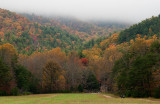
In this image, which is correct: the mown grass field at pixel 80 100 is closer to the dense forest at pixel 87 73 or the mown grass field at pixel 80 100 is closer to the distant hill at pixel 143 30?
the dense forest at pixel 87 73

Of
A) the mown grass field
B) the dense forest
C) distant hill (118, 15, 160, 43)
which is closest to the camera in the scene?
Answer: the mown grass field

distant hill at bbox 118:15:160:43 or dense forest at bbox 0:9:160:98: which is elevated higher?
distant hill at bbox 118:15:160:43

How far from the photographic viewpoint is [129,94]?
166 feet

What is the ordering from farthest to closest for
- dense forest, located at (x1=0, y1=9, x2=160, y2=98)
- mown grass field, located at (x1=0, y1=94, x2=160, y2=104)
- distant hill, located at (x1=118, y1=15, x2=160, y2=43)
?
distant hill, located at (x1=118, y1=15, x2=160, y2=43) → dense forest, located at (x1=0, y1=9, x2=160, y2=98) → mown grass field, located at (x1=0, y1=94, x2=160, y2=104)

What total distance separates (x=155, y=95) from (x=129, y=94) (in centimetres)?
885

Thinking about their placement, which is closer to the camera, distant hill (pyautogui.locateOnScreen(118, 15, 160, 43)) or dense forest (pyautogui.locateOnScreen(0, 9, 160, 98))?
dense forest (pyautogui.locateOnScreen(0, 9, 160, 98))

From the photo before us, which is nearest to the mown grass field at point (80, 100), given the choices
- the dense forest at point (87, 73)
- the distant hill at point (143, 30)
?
the dense forest at point (87, 73)

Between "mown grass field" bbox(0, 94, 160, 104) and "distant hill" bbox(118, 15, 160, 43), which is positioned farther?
"distant hill" bbox(118, 15, 160, 43)

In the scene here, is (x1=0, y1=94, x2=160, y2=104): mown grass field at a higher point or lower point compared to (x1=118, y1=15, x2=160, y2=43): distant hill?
lower

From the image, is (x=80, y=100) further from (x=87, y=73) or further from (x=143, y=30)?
(x=143, y=30)

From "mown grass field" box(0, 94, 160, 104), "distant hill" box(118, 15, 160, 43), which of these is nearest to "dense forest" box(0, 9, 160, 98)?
"mown grass field" box(0, 94, 160, 104)

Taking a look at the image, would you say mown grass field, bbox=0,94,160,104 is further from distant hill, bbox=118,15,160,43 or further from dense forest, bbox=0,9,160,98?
distant hill, bbox=118,15,160,43

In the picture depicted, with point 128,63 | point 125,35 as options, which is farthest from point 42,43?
point 128,63

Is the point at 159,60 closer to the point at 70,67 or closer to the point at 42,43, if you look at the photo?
the point at 70,67
